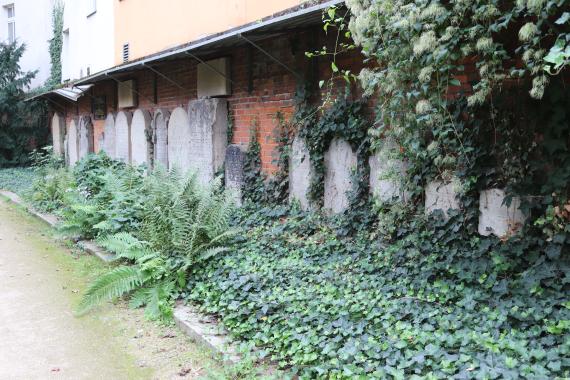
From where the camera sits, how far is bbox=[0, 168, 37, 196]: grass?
1545 centimetres

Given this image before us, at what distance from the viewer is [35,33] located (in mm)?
23672

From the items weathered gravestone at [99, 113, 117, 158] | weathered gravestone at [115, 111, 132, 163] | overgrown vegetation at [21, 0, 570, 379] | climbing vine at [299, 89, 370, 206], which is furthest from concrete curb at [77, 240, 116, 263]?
weathered gravestone at [99, 113, 117, 158]

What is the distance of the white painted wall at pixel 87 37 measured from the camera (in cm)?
1607

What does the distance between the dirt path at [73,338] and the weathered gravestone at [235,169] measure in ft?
7.14

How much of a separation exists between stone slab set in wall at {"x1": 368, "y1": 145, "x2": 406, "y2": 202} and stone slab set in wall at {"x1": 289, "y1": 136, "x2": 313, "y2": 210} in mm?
1050

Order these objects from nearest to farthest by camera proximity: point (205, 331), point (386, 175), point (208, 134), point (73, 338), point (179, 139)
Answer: point (205, 331)
point (73, 338)
point (386, 175)
point (208, 134)
point (179, 139)

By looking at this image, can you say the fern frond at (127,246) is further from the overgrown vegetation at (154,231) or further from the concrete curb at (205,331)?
the concrete curb at (205,331)

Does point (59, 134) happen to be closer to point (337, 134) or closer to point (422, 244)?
point (337, 134)

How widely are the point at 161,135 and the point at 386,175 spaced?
676 cm

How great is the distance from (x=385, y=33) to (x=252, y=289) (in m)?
2.42

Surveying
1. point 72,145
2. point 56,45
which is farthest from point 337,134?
point 56,45

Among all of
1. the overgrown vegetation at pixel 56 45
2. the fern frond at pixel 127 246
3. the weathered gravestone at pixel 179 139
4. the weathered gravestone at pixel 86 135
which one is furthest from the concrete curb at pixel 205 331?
the overgrown vegetation at pixel 56 45

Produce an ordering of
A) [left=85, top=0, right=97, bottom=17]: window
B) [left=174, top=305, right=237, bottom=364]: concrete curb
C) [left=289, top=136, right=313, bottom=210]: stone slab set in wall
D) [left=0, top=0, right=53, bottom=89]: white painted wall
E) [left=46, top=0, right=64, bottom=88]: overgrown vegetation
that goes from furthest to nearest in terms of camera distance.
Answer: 1. [left=0, top=0, right=53, bottom=89]: white painted wall
2. [left=46, top=0, right=64, bottom=88]: overgrown vegetation
3. [left=85, top=0, right=97, bottom=17]: window
4. [left=289, top=136, right=313, bottom=210]: stone slab set in wall
5. [left=174, top=305, right=237, bottom=364]: concrete curb

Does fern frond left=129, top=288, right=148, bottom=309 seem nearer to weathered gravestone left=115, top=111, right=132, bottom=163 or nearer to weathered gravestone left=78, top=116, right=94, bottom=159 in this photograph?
weathered gravestone left=115, top=111, right=132, bottom=163
